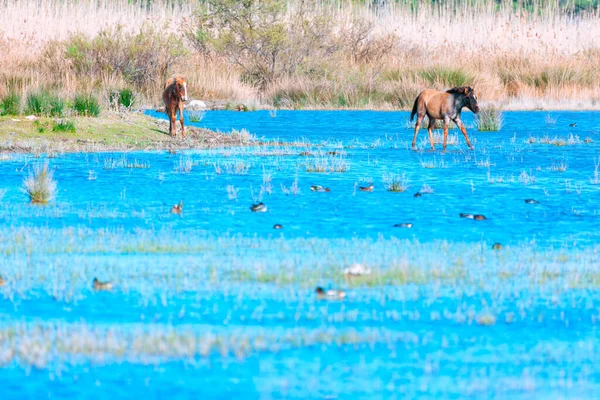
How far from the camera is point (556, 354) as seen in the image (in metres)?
7.24

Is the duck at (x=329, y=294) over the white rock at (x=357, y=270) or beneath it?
over

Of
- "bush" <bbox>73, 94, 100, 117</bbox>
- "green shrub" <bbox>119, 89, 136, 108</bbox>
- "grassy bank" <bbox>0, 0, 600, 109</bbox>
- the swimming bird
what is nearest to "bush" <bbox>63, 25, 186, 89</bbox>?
"grassy bank" <bbox>0, 0, 600, 109</bbox>

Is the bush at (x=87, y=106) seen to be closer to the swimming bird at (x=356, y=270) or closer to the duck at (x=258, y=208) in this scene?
the duck at (x=258, y=208)

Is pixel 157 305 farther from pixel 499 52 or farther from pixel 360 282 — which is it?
pixel 499 52

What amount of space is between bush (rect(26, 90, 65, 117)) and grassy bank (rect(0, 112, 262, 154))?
0.66 m

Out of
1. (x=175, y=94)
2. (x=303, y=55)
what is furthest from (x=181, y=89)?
(x=303, y=55)

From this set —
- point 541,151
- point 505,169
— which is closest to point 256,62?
point 541,151

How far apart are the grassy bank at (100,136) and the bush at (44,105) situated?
2.15ft

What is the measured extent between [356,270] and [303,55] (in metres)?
32.5

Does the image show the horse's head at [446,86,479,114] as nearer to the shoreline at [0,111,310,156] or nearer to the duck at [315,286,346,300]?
the shoreline at [0,111,310,156]

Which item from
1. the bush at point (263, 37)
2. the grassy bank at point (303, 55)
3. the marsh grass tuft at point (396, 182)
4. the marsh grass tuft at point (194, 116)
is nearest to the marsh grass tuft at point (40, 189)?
the marsh grass tuft at point (396, 182)

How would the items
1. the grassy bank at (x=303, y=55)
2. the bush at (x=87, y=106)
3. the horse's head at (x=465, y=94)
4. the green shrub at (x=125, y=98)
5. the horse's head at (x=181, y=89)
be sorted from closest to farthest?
1. the horse's head at (x=465, y=94)
2. the horse's head at (x=181, y=89)
3. the bush at (x=87, y=106)
4. the green shrub at (x=125, y=98)
5. the grassy bank at (x=303, y=55)

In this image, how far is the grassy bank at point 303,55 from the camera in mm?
37312

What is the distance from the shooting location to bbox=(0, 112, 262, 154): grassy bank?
22312 mm
